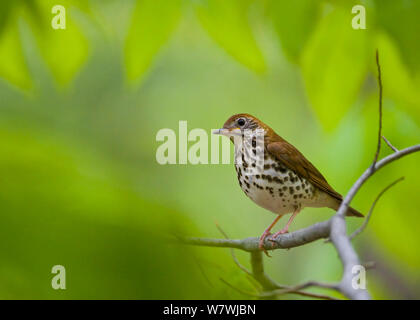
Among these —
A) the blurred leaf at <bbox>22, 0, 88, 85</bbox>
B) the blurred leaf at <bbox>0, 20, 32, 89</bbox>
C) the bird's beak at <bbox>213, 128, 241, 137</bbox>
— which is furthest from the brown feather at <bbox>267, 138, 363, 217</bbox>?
the blurred leaf at <bbox>0, 20, 32, 89</bbox>

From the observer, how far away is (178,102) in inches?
63.9

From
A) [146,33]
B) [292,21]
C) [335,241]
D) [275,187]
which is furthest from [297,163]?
[335,241]

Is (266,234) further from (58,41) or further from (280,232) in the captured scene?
(58,41)

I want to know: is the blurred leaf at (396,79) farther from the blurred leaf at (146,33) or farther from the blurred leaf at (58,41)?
the blurred leaf at (58,41)

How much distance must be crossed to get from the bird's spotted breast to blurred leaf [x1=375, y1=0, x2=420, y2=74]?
1.73ft

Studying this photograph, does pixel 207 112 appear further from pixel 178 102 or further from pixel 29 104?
pixel 29 104

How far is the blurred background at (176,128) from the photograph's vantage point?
1.04m

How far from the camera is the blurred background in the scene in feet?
3.43

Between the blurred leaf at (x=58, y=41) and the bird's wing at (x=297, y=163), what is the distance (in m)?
0.70

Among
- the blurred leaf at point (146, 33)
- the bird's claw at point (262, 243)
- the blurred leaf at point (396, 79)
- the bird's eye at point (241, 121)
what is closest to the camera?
the blurred leaf at point (146, 33)

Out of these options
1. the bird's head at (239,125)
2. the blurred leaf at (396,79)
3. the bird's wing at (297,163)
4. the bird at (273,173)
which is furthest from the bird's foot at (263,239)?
the blurred leaf at (396,79)

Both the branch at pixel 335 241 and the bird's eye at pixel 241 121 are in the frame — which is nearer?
the branch at pixel 335 241

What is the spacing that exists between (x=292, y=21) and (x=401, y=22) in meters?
0.29

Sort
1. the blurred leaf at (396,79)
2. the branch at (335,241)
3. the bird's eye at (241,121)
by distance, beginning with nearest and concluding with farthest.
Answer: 1. the branch at (335,241)
2. the blurred leaf at (396,79)
3. the bird's eye at (241,121)
